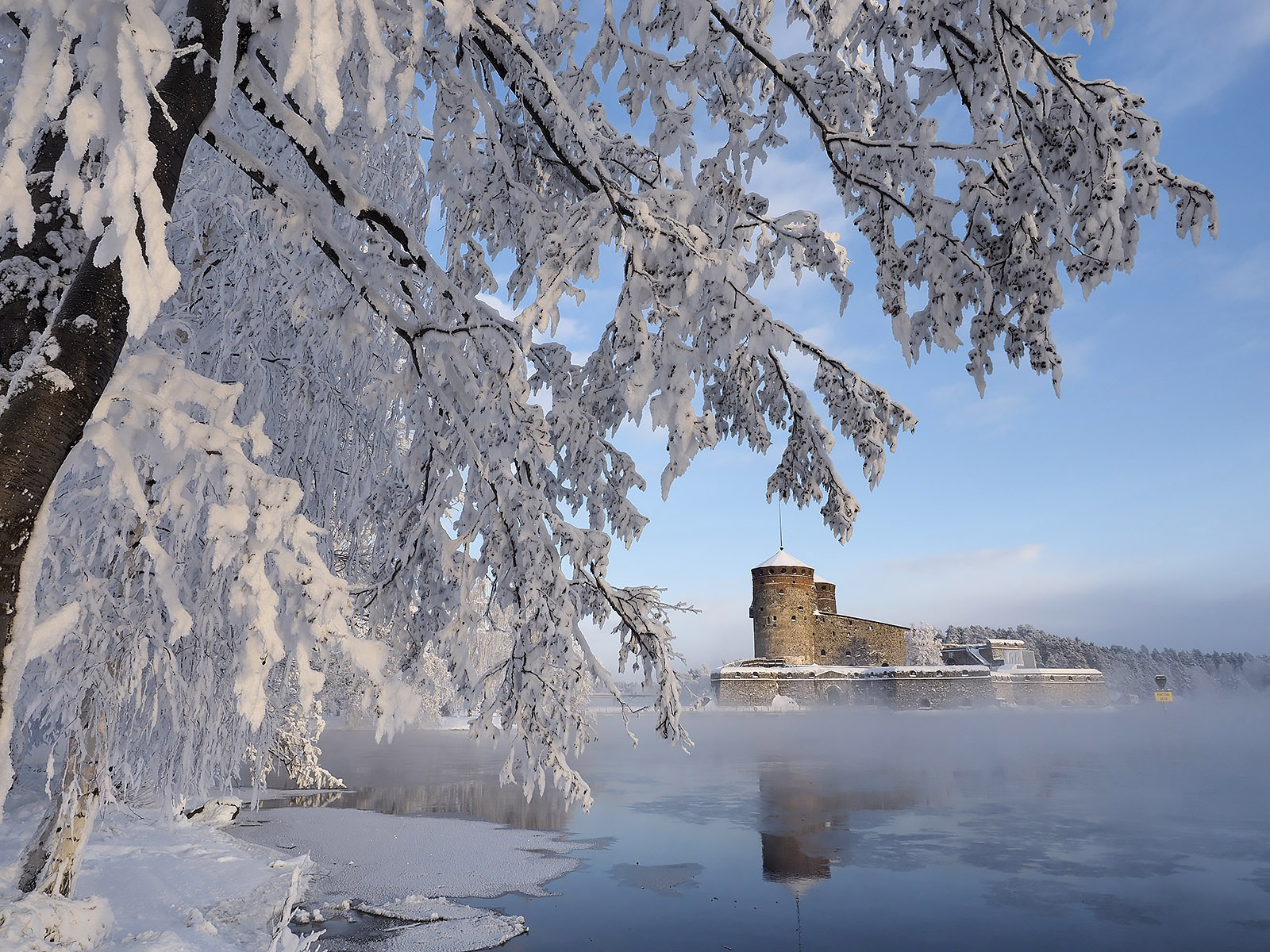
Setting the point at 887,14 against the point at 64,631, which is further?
the point at 887,14

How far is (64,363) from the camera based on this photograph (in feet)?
7.15

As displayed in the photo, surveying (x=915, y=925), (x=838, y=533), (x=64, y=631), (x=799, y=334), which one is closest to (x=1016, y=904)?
(x=915, y=925)

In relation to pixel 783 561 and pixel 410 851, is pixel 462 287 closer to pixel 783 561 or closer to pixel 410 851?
pixel 410 851

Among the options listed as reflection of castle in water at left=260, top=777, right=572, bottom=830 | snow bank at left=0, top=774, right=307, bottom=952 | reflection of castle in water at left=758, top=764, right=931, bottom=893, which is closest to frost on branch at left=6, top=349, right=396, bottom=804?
snow bank at left=0, top=774, right=307, bottom=952

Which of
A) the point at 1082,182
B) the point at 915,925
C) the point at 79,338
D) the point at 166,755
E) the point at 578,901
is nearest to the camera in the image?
the point at 79,338

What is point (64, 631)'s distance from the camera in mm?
2369

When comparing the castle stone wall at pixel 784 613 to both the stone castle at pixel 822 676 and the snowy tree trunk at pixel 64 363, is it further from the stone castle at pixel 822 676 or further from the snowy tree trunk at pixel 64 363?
the snowy tree trunk at pixel 64 363

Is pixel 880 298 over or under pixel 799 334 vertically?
under

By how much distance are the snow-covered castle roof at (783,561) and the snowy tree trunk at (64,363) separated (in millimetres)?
58908

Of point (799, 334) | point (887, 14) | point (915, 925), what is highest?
point (887, 14)

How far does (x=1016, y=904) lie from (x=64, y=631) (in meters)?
10.8

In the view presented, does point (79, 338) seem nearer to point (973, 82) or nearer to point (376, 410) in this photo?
point (973, 82)

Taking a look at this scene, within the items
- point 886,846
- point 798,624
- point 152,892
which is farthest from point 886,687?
point 152,892

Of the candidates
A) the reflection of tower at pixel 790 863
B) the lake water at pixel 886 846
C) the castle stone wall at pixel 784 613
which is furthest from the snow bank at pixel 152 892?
the castle stone wall at pixel 784 613
